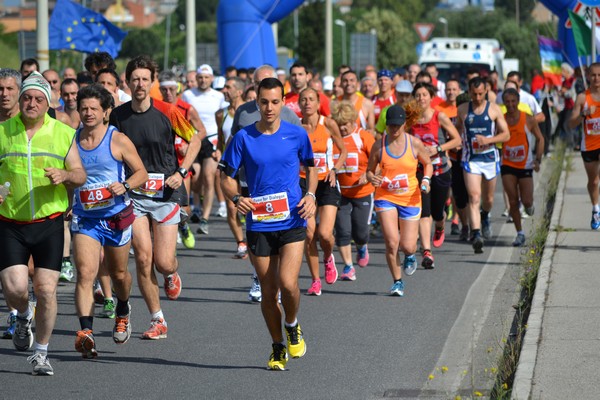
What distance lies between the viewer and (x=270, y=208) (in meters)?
8.38

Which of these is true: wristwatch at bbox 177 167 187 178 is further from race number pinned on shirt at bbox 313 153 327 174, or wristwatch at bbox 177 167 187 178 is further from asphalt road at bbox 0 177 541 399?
race number pinned on shirt at bbox 313 153 327 174

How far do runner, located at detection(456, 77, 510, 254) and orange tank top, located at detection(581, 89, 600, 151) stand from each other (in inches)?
41.7

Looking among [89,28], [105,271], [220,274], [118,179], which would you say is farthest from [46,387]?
[89,28]

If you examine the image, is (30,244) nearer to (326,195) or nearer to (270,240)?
(270,240)

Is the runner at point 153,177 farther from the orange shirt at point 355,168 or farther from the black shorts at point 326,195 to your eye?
the orange shirt at point 355,168

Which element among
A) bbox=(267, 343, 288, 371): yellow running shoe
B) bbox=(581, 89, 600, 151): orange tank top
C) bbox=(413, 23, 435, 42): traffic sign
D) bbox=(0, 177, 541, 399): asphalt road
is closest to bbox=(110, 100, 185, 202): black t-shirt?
bbox=(0, 177, 541, 399): asphalt road

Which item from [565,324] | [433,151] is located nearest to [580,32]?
[433,151]

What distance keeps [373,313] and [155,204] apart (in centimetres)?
218

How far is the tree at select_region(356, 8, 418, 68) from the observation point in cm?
10869

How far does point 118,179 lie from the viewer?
8859 mm

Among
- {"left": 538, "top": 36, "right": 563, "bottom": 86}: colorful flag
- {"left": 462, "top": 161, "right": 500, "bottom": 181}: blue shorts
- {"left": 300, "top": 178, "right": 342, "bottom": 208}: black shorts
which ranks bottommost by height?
{"left": 300, "top": 178, "right": 342, "bottom": 208}: black shorts

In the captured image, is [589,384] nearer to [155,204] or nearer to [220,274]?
[155,204]

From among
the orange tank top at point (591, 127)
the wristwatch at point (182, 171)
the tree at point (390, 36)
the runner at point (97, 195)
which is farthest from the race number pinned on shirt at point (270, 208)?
the tree at point (390, 36)

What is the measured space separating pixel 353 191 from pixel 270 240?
4677 millimetres
